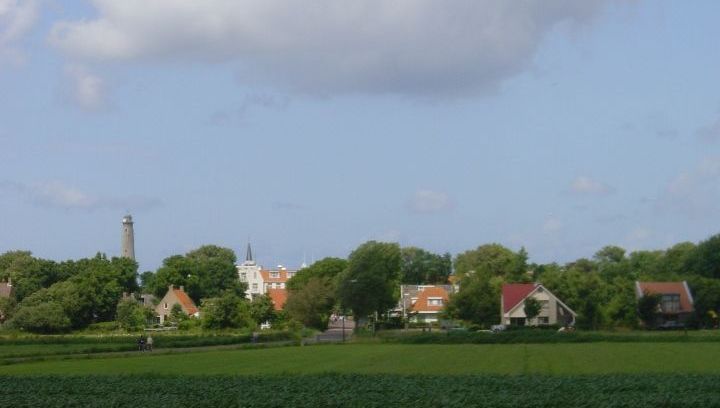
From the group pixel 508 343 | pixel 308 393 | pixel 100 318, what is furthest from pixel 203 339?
pixel 308 393

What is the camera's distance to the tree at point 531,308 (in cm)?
11269

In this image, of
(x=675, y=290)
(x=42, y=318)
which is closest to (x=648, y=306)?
(x=675, y=290)

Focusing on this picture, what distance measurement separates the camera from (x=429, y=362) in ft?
188

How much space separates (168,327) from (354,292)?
22.4 metres

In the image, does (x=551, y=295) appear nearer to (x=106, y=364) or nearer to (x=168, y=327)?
(x=168, y=327)

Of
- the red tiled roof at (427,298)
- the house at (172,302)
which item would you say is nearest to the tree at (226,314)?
the house at (172,302)

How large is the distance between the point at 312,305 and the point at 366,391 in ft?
285

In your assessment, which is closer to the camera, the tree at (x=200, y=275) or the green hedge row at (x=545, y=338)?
the green hedge row at (x=545, y=338)

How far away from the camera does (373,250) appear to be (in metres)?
123

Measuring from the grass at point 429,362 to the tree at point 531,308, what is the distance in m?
35.9

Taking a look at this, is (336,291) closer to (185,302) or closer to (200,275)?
(185,302)

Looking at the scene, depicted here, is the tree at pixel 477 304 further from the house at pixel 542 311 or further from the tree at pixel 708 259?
the tree at pixel 708 259

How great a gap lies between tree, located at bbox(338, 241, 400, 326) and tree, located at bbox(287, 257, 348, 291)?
89.7 feet

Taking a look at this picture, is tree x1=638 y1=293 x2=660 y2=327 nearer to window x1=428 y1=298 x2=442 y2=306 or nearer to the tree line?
the tree line
